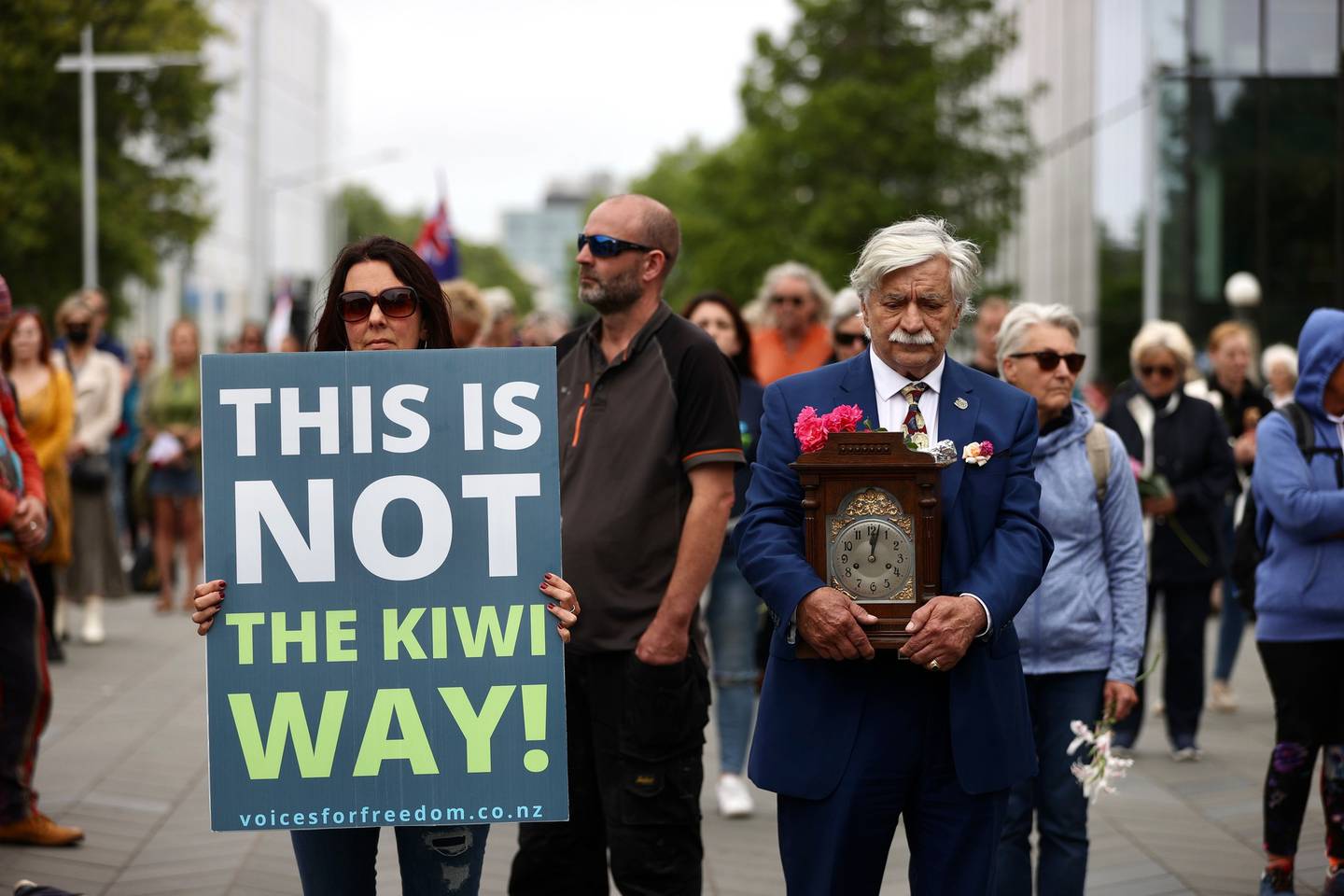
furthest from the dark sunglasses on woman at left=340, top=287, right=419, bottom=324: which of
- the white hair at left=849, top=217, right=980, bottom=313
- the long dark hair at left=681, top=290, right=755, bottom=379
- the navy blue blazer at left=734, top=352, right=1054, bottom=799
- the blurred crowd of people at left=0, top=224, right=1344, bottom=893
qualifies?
the long dark hair at left=681, top=290, right=755, bottom=379

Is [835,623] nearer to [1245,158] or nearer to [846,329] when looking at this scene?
[846,329]

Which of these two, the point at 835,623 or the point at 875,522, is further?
the point at 875,522

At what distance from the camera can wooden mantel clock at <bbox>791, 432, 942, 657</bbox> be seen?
3945 millimetres

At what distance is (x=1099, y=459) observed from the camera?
5617 mm

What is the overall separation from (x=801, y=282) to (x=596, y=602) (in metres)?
4.47

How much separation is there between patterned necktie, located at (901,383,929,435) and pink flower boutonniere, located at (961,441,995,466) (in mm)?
112

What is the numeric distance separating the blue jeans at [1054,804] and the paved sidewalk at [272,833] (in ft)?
3.67

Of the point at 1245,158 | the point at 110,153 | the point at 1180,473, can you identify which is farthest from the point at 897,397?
the point at 1245,158

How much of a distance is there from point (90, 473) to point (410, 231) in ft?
375

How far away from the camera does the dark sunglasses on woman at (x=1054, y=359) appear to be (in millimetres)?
5672

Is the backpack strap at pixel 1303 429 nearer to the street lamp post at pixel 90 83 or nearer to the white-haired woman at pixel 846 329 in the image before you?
the white-haired woman at pixel 846 329

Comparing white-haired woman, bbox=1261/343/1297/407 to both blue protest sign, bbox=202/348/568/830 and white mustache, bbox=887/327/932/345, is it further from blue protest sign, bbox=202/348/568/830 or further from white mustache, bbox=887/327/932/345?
blue protest sign, bbox=202/348/568/830

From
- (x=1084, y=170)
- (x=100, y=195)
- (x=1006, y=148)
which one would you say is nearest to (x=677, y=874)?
(x=100, y=195)

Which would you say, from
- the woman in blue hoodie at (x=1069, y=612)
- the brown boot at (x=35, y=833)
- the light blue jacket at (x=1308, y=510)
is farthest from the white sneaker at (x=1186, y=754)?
the brown boot at (x=35, y=833)
